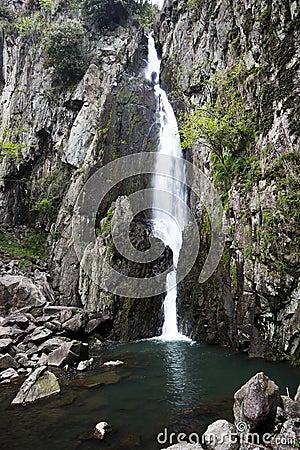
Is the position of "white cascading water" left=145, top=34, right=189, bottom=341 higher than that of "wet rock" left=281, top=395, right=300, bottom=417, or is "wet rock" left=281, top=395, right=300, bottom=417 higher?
"white cascading water" left=145, top=34, right=189, bottom=341

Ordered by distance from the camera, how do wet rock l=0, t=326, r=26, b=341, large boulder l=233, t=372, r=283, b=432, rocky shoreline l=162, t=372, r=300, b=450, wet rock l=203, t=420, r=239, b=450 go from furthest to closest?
wet rock l=0, t=326, r=26, b=341, large boulder l=233, t=372, r=283, b=432, wet rock l=203, t=420, r=239, b=450, rocky shoreline l=162, t=372, r=300, b=450

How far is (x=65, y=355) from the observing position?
12.6 m

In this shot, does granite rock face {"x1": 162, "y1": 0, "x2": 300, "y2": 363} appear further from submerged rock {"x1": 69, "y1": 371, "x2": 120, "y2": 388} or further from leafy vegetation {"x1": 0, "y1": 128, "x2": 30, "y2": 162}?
leafy vegetation {"x1": 0, "y1": 128, "x2": 30, "y2": 162}

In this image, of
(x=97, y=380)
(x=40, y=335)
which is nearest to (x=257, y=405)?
(x=97, y=380)

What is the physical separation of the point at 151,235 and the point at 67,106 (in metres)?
17.2

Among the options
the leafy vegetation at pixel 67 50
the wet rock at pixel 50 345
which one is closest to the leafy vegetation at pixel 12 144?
the leafy vegetation at pixel 67 50

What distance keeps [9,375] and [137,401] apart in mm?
4932

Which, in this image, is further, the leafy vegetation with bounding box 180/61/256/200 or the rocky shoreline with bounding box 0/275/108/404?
the leafy vegetation with bounding box 180/61/256/200

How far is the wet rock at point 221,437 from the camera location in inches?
241

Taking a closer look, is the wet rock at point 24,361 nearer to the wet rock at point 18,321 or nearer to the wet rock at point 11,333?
the wet rock at point 11,333

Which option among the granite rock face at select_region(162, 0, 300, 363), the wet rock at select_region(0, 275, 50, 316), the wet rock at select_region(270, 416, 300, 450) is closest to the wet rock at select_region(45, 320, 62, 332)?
the wet rock at select_region(0, 275, 50, 316)

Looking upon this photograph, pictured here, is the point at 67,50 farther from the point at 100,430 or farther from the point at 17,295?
the point at 100,430

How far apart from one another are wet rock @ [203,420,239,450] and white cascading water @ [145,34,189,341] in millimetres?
11779

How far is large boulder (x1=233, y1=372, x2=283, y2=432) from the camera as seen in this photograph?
6375 mm
